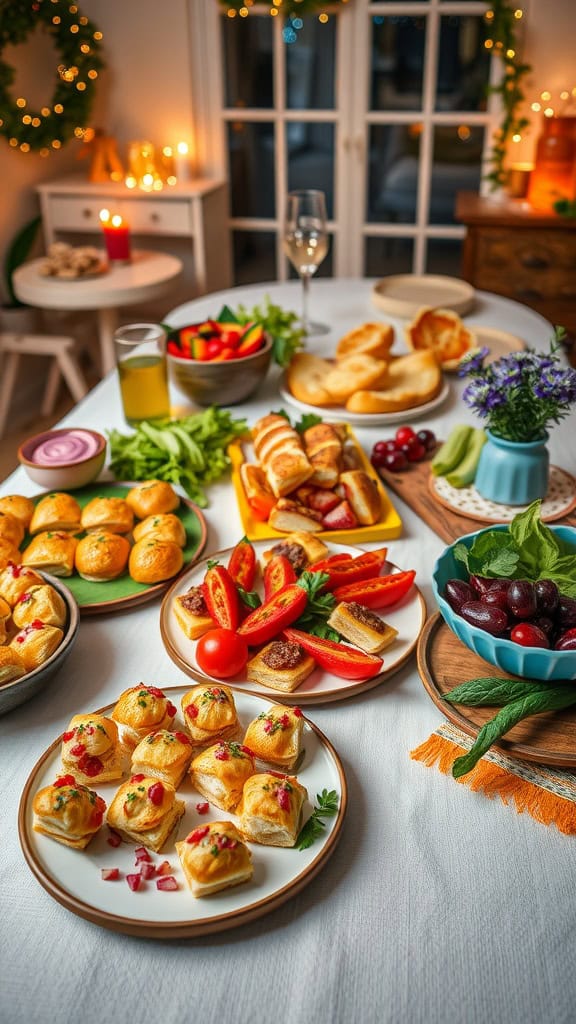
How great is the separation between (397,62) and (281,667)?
12.0 feet

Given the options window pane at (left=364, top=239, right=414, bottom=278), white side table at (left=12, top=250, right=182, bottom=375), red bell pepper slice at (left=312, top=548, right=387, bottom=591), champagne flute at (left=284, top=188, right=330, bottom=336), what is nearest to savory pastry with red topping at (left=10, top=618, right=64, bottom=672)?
red bell pepper slice at (left=312, top=548, right=387, bottom=591)

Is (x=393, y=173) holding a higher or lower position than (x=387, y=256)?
higher

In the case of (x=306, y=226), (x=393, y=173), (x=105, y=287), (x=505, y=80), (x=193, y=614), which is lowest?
(x=105, y=287)

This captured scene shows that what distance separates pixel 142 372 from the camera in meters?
1.68

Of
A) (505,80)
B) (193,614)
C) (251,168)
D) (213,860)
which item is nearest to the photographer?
(213,860)

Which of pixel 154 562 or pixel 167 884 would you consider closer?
pixel 167 884

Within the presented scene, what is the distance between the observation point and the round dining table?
698mm

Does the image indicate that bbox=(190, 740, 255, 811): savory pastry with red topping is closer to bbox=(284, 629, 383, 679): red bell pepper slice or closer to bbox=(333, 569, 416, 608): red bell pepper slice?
bbox=(284, 629, 383, 679): red bell pepper slice

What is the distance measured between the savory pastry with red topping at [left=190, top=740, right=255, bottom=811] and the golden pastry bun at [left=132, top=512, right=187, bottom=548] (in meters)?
0.46

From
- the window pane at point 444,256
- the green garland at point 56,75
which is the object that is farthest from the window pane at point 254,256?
the green garland at point 56,75

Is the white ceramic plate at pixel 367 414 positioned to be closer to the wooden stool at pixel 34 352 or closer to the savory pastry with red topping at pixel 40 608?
the savory pastry with red topping at pixel 40 608

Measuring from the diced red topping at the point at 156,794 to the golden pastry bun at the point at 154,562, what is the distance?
0.44 meters

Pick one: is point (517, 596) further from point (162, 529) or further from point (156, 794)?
point (162, 529)

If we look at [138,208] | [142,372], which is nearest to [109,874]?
[142,372]
